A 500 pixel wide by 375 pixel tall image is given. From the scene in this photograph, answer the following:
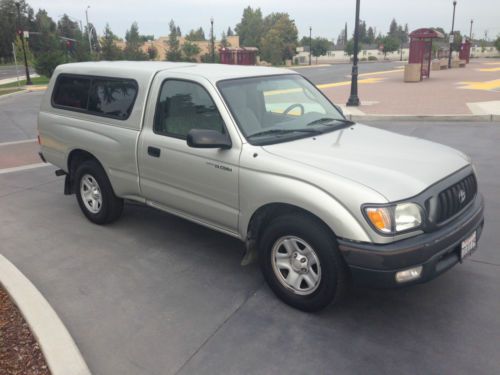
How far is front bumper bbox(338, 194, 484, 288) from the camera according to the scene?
10.1ft

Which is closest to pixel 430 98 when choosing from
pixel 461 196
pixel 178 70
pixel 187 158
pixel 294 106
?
pixel 294 106

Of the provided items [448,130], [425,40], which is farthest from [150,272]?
[425,40]

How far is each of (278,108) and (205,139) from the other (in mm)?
1108

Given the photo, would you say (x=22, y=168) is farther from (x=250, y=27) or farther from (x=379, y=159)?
(x=250, y=27)

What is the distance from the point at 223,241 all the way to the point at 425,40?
22449 mm

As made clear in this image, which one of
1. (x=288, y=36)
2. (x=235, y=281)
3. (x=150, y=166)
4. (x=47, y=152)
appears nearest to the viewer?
(x=235, y=281)

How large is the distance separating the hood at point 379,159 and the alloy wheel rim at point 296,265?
62cm

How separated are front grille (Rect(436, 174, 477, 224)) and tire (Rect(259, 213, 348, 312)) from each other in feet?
2.60

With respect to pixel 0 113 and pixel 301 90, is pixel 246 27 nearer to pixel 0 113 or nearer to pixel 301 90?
pixel 0 113

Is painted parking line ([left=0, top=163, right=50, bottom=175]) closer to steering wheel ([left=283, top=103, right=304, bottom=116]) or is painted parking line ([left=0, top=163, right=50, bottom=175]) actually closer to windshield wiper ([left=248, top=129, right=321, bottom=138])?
steering wheel ([left=283, top=103, right=304, bottom=116])

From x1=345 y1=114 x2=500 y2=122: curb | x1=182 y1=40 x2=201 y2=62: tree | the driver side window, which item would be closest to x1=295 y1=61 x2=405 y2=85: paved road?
x1=345 y1=114 x2=500 y2=122: curb

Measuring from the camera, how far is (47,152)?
6.03 m

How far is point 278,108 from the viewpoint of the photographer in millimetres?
4578

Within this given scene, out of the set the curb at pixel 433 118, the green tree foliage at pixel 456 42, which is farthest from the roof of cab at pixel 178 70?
the green tree foliage at pixel 456 42
